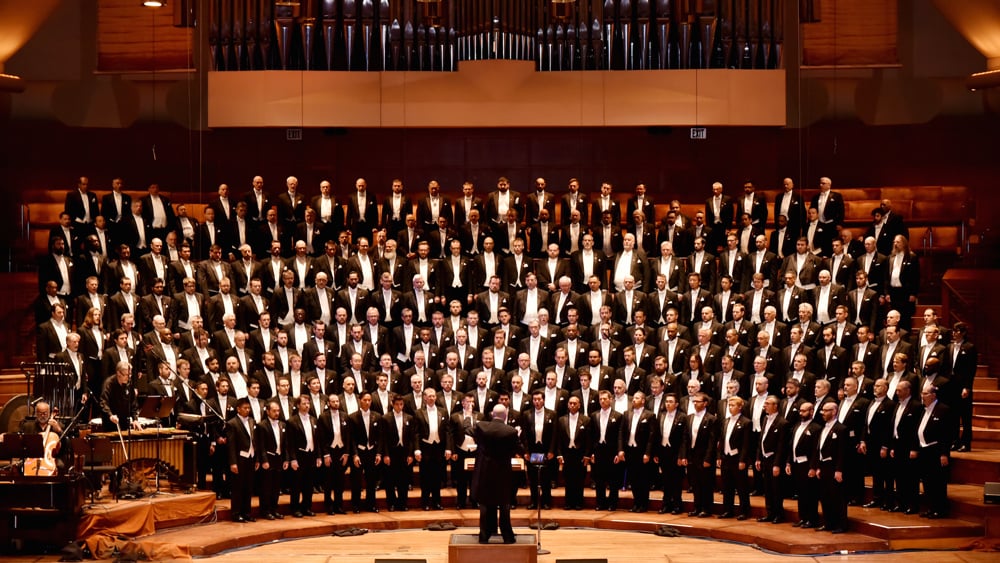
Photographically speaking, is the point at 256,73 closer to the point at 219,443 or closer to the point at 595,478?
the point at 219,443

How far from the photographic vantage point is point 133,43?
1299cm

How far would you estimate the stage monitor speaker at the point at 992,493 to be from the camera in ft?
27.7

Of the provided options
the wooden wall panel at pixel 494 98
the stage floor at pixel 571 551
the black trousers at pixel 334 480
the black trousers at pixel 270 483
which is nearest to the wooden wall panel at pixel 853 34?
the wooden wall panel at pixel 494 98

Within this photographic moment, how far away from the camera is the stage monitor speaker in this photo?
8445 millimetres

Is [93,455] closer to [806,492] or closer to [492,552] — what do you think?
[492,552]

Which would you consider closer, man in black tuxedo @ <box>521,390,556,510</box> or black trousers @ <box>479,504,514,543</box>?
black trousers @ <box>479,504,514,543</box>

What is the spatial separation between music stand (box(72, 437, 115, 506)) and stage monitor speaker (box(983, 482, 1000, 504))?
539 centimetres

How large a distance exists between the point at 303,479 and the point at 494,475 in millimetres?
2086

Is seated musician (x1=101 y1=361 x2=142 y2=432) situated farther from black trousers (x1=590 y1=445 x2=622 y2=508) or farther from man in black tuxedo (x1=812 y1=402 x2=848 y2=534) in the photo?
man in black tuxedo (x1=812 y1=402 x2=848 y2=534)

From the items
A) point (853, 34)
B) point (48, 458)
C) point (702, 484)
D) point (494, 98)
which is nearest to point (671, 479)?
point (702, 484)

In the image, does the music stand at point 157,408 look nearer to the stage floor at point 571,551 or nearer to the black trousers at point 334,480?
the stage floor at point 571,551

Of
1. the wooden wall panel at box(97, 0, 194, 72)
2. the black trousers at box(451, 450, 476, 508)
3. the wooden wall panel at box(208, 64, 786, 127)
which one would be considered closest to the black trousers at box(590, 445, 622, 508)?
the black trousers at box(451, 450, 476, 508)

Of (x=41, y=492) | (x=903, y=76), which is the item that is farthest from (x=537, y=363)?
(x=903, y=76)

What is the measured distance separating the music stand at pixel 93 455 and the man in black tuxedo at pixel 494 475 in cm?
236
